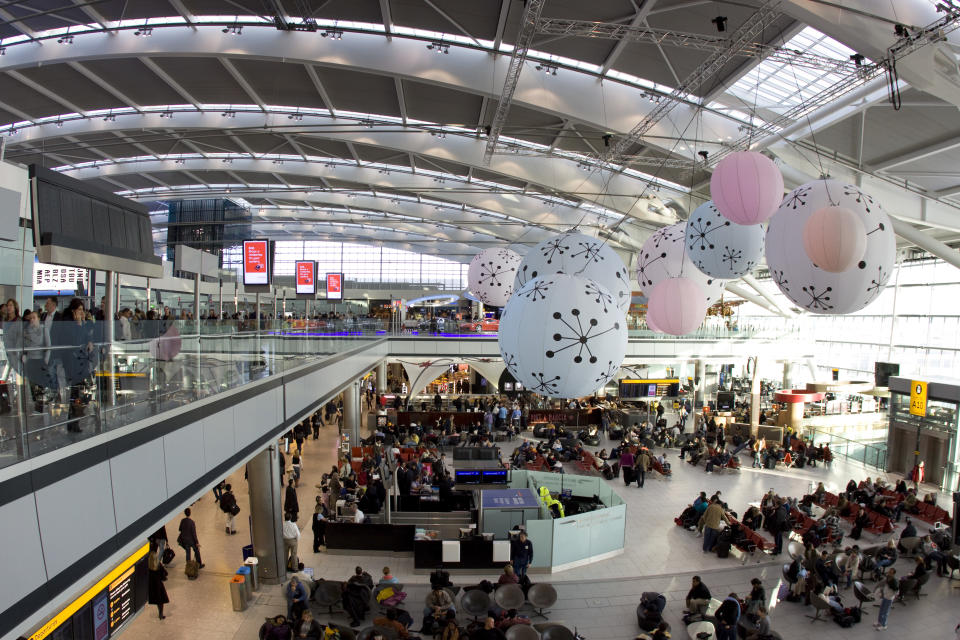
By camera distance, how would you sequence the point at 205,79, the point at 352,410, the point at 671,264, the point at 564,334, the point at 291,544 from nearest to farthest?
the point at 564,334
the point at 671,264
the point at 291,544
the point at 205,79
the point at 352,410

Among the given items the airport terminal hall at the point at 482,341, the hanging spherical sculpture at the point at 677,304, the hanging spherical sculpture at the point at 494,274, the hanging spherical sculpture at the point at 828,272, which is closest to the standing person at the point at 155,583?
the airport terminal hall at the point at 482,341

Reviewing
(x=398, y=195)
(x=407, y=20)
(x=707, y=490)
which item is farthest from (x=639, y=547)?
(x=398, y=195)

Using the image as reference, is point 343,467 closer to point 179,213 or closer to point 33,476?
point 33,476

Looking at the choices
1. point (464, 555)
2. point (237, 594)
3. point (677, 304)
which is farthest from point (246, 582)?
point (677, 304)

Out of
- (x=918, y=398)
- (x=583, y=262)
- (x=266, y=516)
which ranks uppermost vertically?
(x=583, y=262)

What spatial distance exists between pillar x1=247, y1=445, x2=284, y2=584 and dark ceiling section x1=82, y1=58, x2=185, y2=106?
42.6ft

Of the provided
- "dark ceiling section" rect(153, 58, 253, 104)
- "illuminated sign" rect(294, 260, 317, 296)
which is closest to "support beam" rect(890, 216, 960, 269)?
"illuminated sign" rect(294, 260, 317, 296)

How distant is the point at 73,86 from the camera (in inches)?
677

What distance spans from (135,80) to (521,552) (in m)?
17.8

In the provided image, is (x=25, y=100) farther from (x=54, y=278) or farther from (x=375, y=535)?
(x=375, y=535)

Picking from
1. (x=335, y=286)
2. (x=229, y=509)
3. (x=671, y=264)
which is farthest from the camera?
(x=335, y=286)

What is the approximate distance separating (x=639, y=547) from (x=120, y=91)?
2050 cm

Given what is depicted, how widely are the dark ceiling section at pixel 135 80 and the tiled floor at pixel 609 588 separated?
498 inches

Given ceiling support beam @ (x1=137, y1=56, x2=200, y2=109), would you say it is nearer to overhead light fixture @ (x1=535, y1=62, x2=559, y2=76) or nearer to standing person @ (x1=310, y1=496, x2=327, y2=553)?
overhead light fixture @ (x1=535, y1=62, x2=559, y2=76)
